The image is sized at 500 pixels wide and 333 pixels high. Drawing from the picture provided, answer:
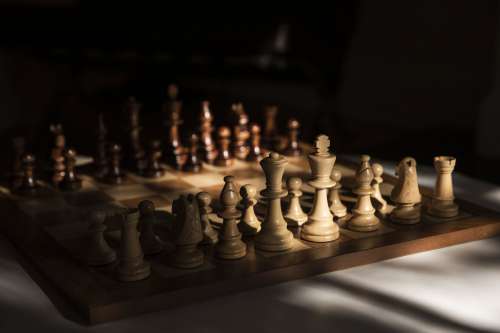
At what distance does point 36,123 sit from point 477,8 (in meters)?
3.10

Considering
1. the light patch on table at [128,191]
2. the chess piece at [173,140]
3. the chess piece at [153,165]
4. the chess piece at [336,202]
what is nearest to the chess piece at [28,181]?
the light patch on table at [128,191]

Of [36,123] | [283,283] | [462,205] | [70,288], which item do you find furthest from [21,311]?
[36,123]

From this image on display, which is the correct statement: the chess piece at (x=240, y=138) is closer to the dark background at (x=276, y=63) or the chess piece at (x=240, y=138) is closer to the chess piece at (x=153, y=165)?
the chess piece at (x=153, y=165)

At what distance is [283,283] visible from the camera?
132cm

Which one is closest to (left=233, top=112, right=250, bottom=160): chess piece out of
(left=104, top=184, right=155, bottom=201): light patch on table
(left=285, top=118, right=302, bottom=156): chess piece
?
(left=285, top=118, right=302, bottom=156): chess piece

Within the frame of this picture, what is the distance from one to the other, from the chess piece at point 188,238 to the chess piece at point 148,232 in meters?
0.07

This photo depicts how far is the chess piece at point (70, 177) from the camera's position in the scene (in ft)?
6.23

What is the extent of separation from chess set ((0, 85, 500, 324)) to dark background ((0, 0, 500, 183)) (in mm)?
2156

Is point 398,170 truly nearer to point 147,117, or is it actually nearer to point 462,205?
point 462,205

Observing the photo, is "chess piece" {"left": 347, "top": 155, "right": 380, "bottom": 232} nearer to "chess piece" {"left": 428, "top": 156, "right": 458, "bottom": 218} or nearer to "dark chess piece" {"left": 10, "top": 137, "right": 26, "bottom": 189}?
"chess piece" {"left": 428, "top": 156, "right": 458, "bottom": 218}

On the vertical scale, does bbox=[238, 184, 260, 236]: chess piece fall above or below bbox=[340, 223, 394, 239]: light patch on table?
above

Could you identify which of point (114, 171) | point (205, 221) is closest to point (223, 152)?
point (114, 171)

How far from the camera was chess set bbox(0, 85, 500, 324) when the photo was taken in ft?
4.16

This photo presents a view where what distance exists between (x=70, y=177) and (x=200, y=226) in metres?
0.67
